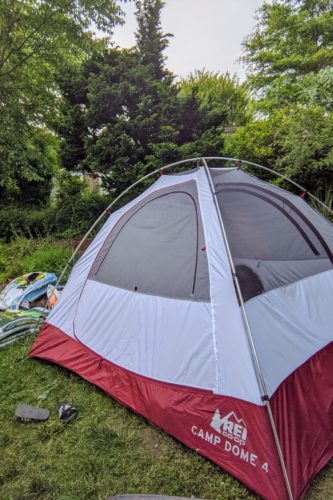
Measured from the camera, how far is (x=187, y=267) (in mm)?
1935

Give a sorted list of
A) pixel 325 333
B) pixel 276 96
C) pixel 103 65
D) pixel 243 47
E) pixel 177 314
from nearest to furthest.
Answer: pixel 177 314 < pixel 325 333 < pixel 103 65 < pixel 276 96 < pixel 243 47

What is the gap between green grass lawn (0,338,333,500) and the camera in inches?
55.4

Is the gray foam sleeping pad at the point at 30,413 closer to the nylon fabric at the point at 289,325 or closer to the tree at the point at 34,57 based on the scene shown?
the nylon fabric at the point at 289,325

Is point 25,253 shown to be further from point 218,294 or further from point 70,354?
point 218,294

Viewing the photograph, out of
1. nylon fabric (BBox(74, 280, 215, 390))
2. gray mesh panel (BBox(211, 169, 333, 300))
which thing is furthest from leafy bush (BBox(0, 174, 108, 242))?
gray mesh panel (BBox(211, 169, 333, 300))

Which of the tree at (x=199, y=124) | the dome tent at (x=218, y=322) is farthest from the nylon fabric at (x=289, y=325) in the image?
the tree at (x=199, y=124)

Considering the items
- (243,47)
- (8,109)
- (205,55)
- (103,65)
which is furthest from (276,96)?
(8,109)

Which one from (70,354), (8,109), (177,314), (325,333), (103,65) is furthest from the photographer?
(8,109)

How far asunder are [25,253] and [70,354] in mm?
3631

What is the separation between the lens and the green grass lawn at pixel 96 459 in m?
1.41

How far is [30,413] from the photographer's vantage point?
6.31ft

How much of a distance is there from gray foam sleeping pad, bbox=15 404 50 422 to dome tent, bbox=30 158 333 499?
1.22 ft

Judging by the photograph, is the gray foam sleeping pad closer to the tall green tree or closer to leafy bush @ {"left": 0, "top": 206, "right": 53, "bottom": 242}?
the tall green tree

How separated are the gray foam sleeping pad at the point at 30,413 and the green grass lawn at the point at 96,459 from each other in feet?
0.13
